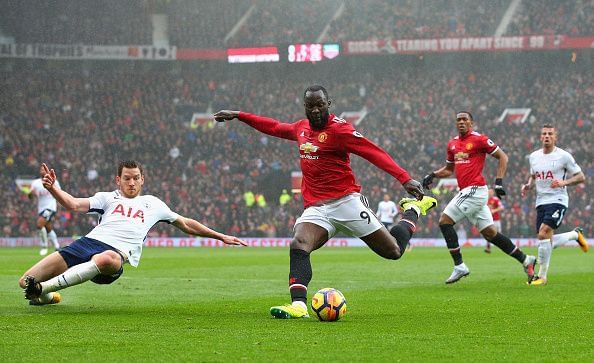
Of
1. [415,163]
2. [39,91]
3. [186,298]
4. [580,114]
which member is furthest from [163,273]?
[39,91]

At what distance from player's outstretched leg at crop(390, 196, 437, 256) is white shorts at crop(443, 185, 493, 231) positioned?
15.2 feet

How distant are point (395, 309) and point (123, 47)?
44.7 metres

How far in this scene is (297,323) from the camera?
28.2ft

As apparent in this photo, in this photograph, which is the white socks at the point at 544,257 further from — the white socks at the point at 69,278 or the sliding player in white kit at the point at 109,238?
the white socks at the point at 69,278

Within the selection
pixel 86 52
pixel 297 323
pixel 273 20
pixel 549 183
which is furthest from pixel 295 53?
pixel 297 323

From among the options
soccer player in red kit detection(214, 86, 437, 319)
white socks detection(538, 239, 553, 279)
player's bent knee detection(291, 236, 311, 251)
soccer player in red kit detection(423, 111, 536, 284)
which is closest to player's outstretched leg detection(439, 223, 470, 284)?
soccer player in red kit detection(423, 111, 536, 284)

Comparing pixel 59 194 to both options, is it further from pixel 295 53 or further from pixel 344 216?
pixel 295 53

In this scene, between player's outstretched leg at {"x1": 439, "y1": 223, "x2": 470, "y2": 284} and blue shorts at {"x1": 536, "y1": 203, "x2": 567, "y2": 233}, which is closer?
player's outstretched leg at {"x1": 439, "y1": 223, "x2": 470, "y2": 284}

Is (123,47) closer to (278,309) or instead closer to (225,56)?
(225,56)

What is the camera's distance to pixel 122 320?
880 cm

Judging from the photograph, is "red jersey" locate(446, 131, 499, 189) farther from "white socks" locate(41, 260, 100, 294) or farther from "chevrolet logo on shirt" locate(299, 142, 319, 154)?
"white socks" locate(41, 260, 100, 294)

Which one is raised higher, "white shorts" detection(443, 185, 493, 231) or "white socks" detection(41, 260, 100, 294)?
"white shorts" detection(443, 185, 493, 231)

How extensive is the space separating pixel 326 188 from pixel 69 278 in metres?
2.70

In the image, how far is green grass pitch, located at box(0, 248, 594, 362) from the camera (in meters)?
6.41
